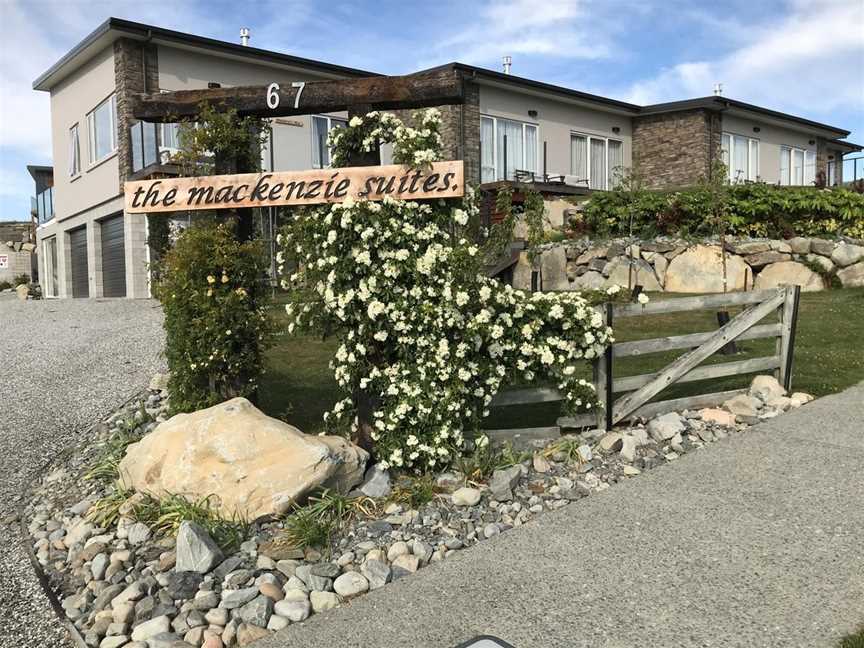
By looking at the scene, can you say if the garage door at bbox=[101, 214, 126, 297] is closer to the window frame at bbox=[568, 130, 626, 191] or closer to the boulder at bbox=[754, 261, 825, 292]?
the window frame at bbox=[568, 130, 626, 191]

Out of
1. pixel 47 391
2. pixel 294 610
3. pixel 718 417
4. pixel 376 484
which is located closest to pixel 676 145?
pixel 718 417

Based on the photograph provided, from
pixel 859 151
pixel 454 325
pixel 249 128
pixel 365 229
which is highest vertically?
pixel 859 151

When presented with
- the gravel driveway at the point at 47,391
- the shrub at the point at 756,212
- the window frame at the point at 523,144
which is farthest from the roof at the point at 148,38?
the shrub at the point at 756,212

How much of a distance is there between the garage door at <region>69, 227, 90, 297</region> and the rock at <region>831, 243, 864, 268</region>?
20.7 meters

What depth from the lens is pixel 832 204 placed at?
53.0 ft

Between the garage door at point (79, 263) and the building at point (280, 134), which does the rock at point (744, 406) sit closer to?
the building at point (280, 134)

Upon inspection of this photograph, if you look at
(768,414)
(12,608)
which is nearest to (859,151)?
(768,414)

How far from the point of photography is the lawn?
280 inches

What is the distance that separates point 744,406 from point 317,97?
4.75 m

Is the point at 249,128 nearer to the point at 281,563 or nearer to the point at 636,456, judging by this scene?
the point at 281,563

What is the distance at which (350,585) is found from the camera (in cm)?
391

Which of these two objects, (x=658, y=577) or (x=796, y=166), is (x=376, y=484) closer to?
(x=658, y=577)

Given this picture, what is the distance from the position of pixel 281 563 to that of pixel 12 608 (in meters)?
1.47

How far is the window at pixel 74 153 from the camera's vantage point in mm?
22125
